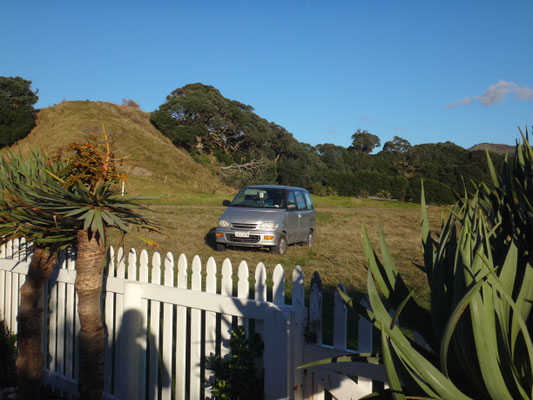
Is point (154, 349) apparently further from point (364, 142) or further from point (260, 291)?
point (364, 142)

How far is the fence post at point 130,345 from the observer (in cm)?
307

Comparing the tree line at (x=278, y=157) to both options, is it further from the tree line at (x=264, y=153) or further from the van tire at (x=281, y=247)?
the van tire at (x=281, y=247)

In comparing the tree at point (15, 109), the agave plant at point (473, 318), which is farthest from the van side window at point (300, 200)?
the tree at point (15, 109)

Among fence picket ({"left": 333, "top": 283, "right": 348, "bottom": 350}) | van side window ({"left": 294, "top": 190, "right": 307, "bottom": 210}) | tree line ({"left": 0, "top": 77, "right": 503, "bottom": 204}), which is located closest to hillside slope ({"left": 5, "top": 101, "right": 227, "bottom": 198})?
tree line ({"left": 0, "top": 77, "right": 503, "bottom": 204})

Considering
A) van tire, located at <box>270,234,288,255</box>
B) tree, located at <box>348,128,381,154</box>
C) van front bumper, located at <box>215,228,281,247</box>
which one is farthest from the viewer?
tree, located at <box>348,128,381,154</box>

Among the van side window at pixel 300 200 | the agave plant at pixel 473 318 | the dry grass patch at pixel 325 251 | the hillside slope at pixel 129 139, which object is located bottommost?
the dry grass patch at pixel 325 251

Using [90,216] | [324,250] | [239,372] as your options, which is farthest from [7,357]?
[324,250]

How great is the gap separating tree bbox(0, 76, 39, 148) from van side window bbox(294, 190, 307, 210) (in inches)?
1481

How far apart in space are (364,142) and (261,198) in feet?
282

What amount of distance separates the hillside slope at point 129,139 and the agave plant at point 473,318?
100ft

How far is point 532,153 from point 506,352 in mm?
730

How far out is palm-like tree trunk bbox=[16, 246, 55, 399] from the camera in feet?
10.9

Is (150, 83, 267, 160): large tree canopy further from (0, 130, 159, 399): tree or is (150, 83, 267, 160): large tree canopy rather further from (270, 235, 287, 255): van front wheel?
(0, 130, 159, 399): tree

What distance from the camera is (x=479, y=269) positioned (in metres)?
1.21
